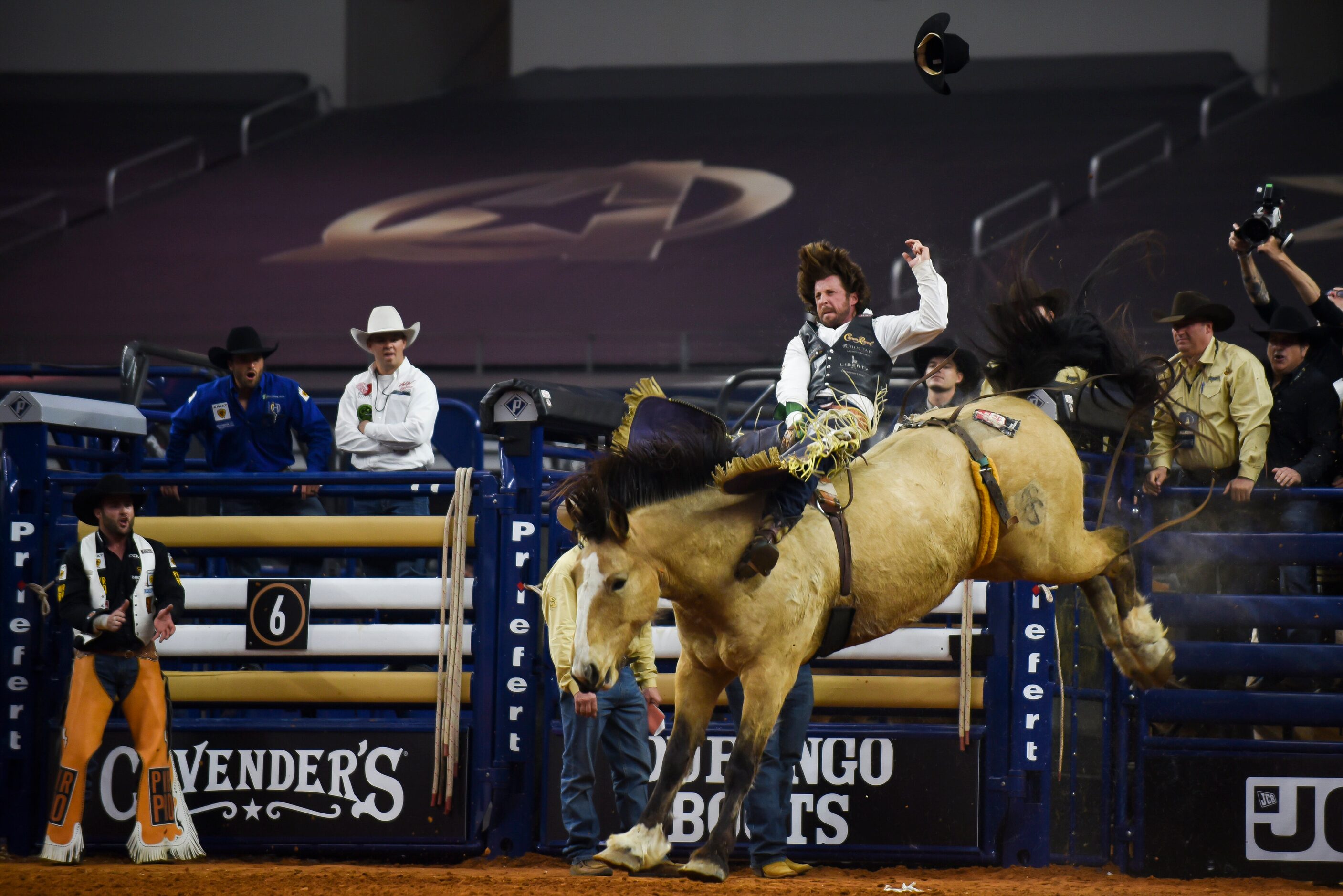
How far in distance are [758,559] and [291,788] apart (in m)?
2.96

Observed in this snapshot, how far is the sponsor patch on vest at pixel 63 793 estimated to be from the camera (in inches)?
242

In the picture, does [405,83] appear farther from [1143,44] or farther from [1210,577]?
[1210,577]

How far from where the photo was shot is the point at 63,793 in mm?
6160


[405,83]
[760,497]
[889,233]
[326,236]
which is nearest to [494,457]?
[760,497]

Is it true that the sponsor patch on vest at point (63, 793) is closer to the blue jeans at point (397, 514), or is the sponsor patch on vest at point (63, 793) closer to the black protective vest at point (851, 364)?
the blue jeans at point (397, 514)

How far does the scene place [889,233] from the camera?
756 inches

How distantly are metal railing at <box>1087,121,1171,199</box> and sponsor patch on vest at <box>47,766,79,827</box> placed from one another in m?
15.1

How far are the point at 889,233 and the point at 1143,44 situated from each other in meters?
6.39

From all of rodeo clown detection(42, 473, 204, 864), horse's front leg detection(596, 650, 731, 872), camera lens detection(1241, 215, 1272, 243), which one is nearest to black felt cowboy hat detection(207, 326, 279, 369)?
rodeo clown detection(42, 473, 204, 864)

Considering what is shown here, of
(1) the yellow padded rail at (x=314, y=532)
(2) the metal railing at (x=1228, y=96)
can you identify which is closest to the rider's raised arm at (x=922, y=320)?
(1) the yellow padded rail at (x=314, y=532)

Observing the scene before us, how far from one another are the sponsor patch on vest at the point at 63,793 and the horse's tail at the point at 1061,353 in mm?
4473

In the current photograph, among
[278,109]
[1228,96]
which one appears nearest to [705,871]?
[1228,96]

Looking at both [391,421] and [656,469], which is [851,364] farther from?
[391,421]

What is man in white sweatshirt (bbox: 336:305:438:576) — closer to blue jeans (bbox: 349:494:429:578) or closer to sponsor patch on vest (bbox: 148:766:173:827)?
blue jeans (bbox: 349:494:429:578)
